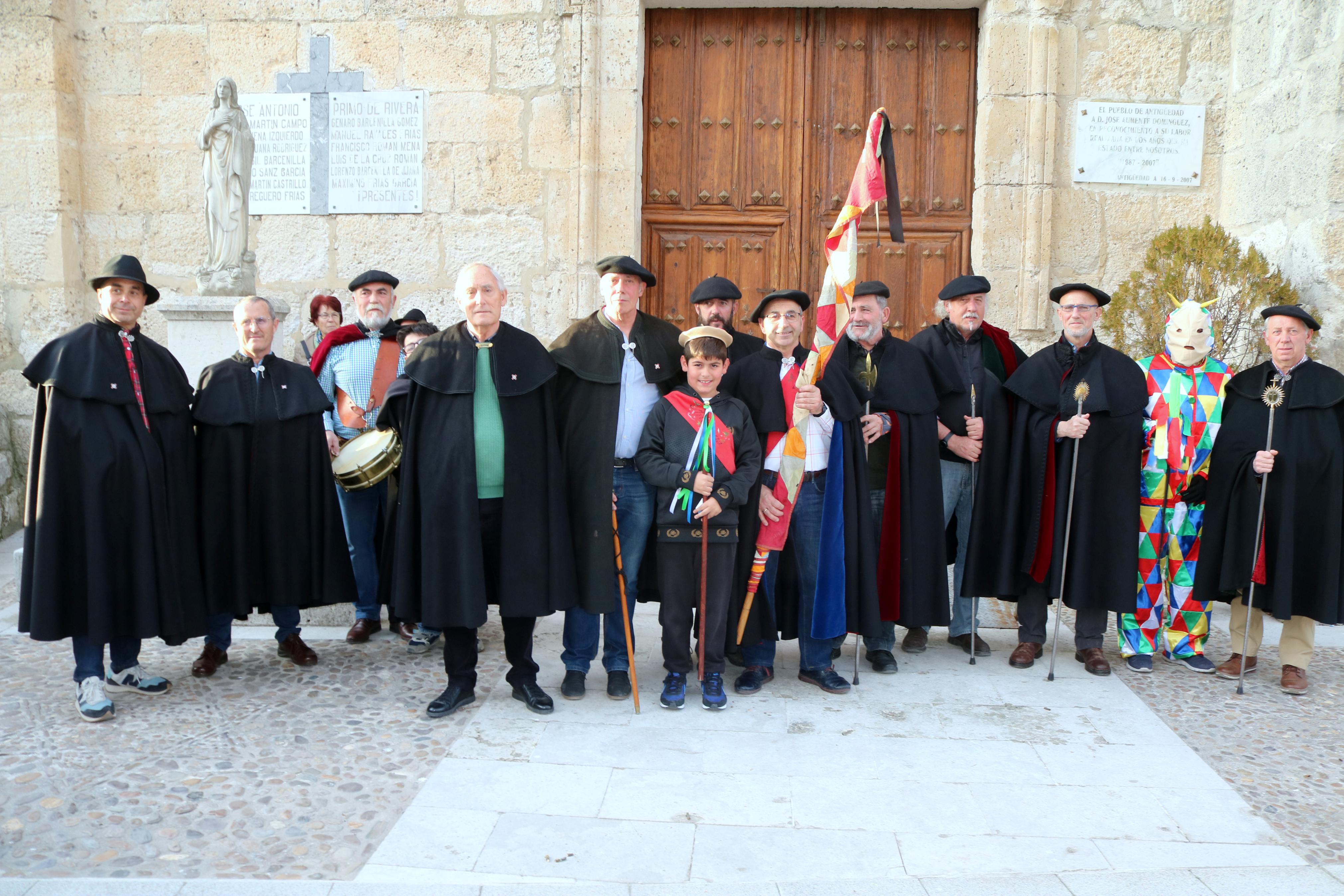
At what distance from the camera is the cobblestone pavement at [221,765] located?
2998mm

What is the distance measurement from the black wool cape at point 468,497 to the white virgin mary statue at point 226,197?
200 cm

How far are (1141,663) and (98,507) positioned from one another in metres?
4.60

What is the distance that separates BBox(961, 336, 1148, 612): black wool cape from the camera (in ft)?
15.6

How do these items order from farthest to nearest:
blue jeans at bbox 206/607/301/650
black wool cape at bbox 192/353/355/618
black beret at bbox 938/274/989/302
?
1. black beret at bbox 938/274/989/302
2. blue jeans at bbox 206/607/301/650
3. black wool cape at bbox 192/353/355/618

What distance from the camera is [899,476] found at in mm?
4785

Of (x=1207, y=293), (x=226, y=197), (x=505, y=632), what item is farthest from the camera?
(x=1207, y=293)

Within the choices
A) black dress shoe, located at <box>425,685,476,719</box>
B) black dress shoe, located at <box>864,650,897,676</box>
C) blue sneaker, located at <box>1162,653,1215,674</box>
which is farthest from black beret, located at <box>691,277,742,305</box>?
blue sneaker, located at <box>1162,653,1215,674</box>

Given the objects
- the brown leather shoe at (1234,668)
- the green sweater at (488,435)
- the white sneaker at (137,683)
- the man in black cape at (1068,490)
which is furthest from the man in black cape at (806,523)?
the white sneaker at (137,683)

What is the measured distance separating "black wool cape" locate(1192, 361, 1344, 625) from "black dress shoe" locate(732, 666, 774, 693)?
207cm

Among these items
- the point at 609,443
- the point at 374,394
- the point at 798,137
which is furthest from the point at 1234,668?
the point at 798,137

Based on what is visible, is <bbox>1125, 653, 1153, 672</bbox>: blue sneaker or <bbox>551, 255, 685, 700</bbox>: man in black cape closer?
<bbox>551, 255, 685, 700</bbox>: man in black cape

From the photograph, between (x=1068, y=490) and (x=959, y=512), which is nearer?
(x=1068, y=490)

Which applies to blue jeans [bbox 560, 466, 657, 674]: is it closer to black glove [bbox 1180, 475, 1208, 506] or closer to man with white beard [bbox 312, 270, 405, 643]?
man with white beard [bbox 312, 270, 405, 643]

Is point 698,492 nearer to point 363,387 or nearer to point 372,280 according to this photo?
point 363,387
